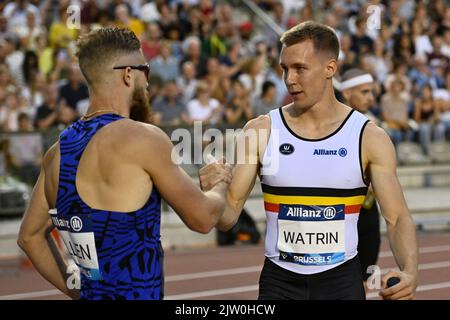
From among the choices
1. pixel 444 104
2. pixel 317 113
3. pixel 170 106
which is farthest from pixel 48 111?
pixel 317 113

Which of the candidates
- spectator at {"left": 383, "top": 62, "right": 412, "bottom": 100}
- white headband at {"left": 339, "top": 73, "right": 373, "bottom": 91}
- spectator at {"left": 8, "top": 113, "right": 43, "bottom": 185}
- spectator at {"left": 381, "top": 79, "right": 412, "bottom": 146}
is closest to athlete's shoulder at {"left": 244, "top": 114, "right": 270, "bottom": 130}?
white headband at {"left": 339, "top": 73, "right": 373, "bottom": 91}

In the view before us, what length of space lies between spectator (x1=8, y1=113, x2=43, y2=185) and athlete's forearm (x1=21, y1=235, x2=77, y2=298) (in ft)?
30.1

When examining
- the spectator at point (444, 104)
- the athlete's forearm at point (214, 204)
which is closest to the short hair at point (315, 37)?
Result: the athlete's forearm at point (214, 204)

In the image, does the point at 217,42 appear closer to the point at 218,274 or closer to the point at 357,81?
the point at 218,274

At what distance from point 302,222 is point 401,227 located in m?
0.52

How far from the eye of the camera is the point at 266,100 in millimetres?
16203

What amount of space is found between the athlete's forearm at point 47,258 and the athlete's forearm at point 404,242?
175cm

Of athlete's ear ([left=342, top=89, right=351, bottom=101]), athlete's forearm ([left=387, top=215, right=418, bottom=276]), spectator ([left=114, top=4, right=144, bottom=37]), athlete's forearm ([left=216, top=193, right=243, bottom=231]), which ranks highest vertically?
spectator ([left=114, top=4, right=144, bottom=37])

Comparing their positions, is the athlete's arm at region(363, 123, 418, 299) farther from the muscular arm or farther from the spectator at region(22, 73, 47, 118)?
the spectator at region(22, 73, 47, 118)

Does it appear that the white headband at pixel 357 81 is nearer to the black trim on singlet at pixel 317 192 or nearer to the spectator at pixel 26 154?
the black trim on singlet at pixel 317 192

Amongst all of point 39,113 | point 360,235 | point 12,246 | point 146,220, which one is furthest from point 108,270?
point 39,113

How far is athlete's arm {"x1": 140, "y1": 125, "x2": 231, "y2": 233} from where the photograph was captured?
14.8 feet

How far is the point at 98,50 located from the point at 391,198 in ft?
6.19

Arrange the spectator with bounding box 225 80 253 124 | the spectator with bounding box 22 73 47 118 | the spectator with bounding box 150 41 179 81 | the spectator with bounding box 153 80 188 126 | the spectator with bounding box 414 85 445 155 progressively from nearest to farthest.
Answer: the spectator with bounding box 22 73 47 118 → the spectator with bounding box 153 80 188 126 → the spectator with bounding box 225 80 253 124 → the spectator with bounding box 150 41 179 81 → the spectator with bounding box 414 85 445 155
